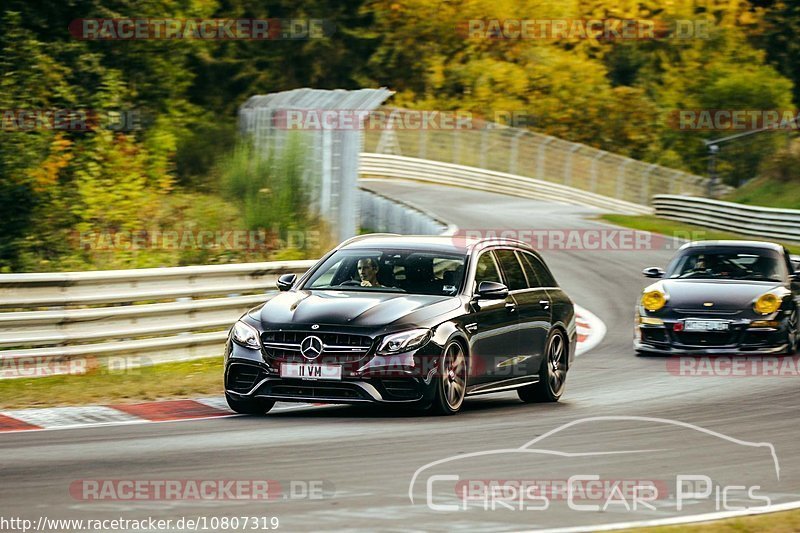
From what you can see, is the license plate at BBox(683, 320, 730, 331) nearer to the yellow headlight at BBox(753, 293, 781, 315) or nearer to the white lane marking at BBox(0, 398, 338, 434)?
the yellow headlight at BBox(753, 293, 781, 315)

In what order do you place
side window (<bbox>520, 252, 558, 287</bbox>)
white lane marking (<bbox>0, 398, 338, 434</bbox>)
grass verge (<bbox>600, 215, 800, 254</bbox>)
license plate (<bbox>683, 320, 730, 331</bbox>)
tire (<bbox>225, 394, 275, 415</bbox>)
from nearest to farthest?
white lane marking (<bbox>0, 398, 338, 434</bbox>), tire (<bbox>225, 394, 275, 415</bbox>), side window (<bbox>520, 252, 558, 287</bbox>), license plate (<bbox>683, 320, 730, 331</bbox>), grass verge (<bbox>600, 215, 800, 254</bbox>)

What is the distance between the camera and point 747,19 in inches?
2825

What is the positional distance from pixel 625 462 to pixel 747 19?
66.2 metres

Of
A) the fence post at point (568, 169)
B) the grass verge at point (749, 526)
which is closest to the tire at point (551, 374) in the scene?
the grass verge at point (749, 526)

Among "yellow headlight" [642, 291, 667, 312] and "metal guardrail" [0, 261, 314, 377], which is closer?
A: "metal guardrail" [0, 261, 314, 377]

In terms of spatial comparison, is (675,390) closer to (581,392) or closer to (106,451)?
(581,392)

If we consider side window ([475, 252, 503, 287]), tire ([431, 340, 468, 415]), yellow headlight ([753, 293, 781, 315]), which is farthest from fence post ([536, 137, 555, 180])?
tire ([431, 340, 468, 415])

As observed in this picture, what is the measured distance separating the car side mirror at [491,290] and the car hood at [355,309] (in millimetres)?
283

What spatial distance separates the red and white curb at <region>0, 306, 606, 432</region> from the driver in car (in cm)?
120

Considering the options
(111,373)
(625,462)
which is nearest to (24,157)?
(111,373)

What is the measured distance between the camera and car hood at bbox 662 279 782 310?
16.8 m

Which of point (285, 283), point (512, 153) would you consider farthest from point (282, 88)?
point (285, 283)

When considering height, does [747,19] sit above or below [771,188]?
above

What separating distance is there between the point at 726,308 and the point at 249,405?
7371 mm
